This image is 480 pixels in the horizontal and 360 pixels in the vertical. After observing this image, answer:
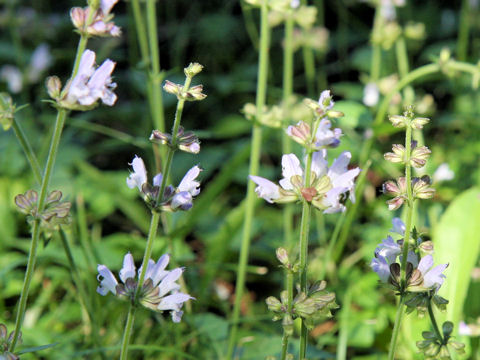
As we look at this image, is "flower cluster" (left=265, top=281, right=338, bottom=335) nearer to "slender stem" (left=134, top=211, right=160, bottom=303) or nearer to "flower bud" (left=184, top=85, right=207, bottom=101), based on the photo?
"slender stem" (left=134, top=211, right=160, bottom=303)

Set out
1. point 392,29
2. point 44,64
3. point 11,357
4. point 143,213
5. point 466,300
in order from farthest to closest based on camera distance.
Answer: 1. point 44,64
2. point 143,213
3. point 392,29
4. point 466,300
5. point 11,357

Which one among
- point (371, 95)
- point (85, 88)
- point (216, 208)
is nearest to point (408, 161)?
point (85, 88)

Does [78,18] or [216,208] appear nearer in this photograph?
[78,18]

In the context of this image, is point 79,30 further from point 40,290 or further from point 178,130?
point 40,290

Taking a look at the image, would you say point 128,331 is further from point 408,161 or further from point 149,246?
point 408,161

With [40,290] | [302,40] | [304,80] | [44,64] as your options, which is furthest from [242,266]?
[304,80]

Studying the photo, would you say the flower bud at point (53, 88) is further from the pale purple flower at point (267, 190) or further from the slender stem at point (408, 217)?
the slender stem at point (408, 217)
